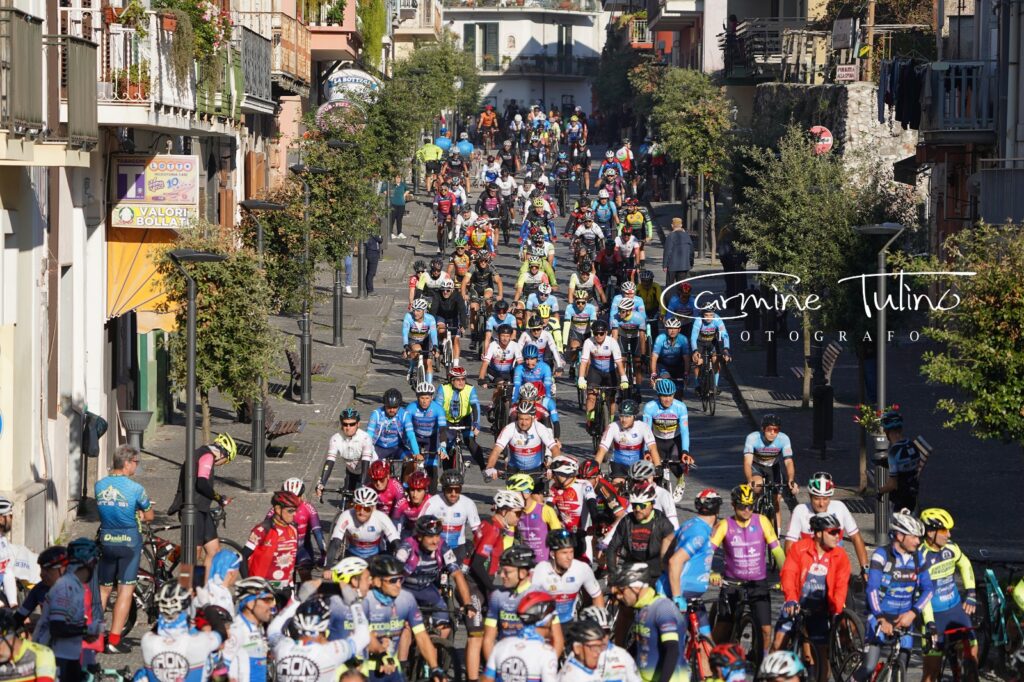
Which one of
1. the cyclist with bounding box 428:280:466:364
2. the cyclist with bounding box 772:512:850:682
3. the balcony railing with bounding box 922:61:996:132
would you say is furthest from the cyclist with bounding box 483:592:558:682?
the balcony railing with bounding box 922:61:996:132

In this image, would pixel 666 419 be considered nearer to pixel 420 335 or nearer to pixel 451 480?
pixel 451 480

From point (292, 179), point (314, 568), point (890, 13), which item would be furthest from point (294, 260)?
point (890, 13)

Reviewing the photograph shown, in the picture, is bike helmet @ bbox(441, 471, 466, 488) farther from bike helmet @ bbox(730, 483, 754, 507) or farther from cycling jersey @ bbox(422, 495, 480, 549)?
bike helmet @ bbox(730, 483, 754, 507)

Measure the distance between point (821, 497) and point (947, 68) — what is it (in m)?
17.2

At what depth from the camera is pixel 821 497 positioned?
49.9 ft

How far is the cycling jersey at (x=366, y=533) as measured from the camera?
50.3 ft

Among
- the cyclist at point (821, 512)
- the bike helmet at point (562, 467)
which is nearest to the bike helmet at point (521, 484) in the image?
the bike helmet at point (562, 467)

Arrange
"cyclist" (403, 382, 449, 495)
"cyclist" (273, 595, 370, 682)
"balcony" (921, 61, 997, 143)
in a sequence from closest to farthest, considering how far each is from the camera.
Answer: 1. "cyclist" (273, 595, 370, 682)
2. "cyclist" (403, 382, 449, 495)
3. "balcony" (921, 61, 997, 143)

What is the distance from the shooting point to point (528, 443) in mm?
19734

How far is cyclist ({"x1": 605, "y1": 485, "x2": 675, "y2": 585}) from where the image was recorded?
14938 millimetres

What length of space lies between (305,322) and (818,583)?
15.4 metres

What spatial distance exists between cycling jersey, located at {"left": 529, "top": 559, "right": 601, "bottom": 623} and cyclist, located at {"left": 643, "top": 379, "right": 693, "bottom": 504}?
6.94 metres

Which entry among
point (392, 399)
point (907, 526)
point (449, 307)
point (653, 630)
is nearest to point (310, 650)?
point (653, 630)

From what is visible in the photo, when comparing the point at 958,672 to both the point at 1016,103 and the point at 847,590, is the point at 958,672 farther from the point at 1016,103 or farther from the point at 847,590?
the point at 1016,103
